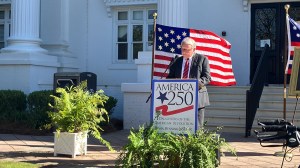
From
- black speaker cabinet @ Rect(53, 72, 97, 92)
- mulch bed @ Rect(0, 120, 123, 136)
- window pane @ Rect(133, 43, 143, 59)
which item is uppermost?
window pane @ Rect(133, 43, 143, 59)

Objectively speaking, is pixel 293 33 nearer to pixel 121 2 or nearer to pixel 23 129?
pixel 23 129

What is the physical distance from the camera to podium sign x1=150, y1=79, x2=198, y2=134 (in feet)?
20.6

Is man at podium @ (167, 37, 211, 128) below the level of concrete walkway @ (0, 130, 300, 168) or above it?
above

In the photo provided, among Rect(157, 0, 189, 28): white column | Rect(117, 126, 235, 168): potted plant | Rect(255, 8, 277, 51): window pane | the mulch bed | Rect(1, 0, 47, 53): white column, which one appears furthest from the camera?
Rect(255, 8, 277, 51): window pane

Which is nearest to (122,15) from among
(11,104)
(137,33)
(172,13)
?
(137,33)

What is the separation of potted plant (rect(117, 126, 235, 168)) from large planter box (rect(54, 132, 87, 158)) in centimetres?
201

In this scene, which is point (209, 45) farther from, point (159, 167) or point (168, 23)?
point (159, 167)

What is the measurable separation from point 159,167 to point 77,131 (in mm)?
2562

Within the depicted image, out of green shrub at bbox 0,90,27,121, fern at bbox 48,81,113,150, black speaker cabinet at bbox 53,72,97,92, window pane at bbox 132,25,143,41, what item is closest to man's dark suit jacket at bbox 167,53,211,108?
fern at bbox 48,81,113,150

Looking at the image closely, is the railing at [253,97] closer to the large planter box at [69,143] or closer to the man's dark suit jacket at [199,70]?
the man's dark suit jacket at [199,70]

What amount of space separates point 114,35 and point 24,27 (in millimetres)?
3025

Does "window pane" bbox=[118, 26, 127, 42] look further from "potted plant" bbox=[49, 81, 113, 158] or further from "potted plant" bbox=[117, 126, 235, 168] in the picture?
"potted plant" bbox=[117, 126, 235, 168]

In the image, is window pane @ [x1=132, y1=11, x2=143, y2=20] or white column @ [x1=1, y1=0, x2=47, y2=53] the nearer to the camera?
white column @ [x1=1, y1=0, x2=47, y2=53]

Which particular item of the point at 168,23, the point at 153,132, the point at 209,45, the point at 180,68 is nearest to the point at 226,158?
the point at 180,68
